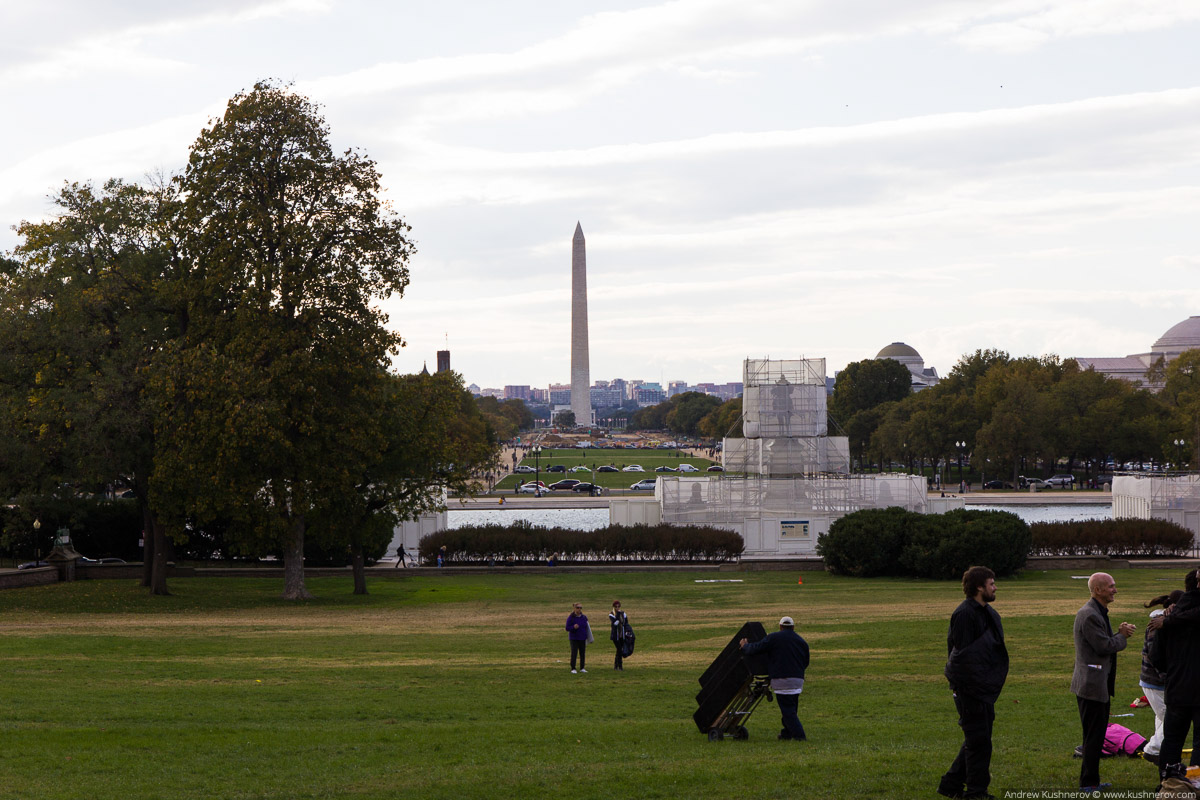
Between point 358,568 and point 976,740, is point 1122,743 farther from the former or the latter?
point 358,568

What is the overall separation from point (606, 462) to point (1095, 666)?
13351 centimetres

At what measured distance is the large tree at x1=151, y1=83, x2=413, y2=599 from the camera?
107ft

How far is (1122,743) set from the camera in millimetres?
10406

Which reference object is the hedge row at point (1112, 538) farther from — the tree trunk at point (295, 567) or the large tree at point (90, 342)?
the large tree at point (90, 342)

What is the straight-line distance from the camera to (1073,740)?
38.3 feet

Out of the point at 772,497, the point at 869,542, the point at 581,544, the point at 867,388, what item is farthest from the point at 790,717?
the point at 867,388

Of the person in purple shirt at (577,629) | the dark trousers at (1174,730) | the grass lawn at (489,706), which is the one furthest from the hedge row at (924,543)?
the dark trousers at (1174,730)

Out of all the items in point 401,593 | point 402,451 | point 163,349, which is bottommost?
point 401,593

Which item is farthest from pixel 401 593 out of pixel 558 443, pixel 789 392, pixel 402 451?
pixel 558 443

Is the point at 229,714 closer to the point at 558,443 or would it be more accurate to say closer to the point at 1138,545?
the point at 1138,545

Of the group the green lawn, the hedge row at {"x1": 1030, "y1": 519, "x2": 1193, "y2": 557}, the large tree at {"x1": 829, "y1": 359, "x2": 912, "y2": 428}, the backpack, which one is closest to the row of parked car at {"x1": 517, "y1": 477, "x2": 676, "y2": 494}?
the green lawn

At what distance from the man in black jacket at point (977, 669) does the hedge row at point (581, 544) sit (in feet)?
119

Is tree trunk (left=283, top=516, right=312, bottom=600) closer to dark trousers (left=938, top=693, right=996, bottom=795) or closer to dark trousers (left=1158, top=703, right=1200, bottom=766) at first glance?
dark trousers (left=938, top=693, right=996, bottom=795)

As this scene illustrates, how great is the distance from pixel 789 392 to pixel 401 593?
1264 inches
